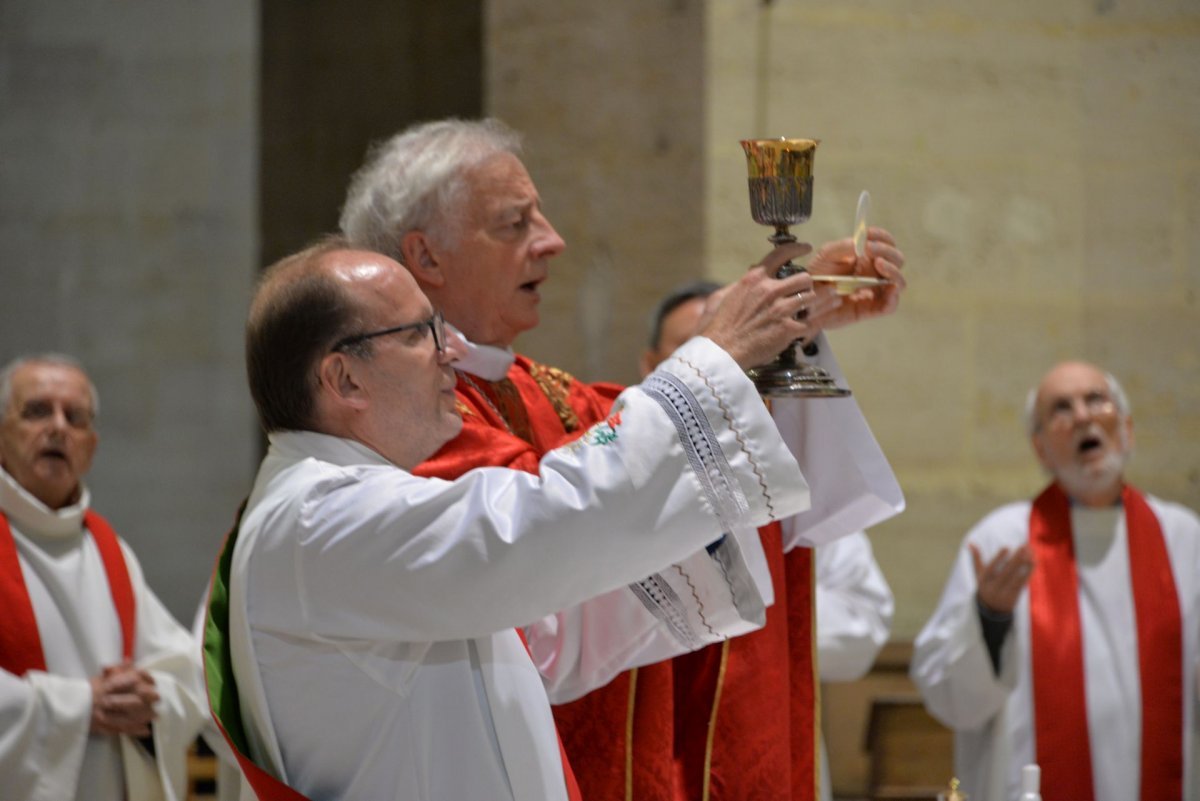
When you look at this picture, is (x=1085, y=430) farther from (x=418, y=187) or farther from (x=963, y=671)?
(x=418, y=187)

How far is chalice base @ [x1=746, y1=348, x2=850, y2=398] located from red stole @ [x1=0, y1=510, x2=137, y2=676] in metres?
A: 2.85

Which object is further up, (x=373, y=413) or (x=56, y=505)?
(x=373, y=413)

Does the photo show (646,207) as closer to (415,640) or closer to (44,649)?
(44,649)

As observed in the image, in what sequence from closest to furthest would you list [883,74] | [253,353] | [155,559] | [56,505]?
1. [253,353]
2. [56,505]
3. [883,74]
4. [155,559]

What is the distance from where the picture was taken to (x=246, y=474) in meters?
8.20

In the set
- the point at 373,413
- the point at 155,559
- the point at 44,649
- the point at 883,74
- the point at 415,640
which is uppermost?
the point at 883,74

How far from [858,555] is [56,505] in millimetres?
2575

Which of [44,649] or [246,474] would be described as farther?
[246,474]

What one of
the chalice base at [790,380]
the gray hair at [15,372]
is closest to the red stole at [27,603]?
the gray hair at [15,372]

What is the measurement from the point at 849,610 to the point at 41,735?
245 cm

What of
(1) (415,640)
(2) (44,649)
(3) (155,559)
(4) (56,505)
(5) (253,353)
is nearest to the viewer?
(1) (415,640)

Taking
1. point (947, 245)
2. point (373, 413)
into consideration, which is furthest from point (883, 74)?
point (373, 413)

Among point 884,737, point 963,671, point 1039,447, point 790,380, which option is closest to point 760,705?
point 790,380

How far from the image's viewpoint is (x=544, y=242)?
3316 millimetres
